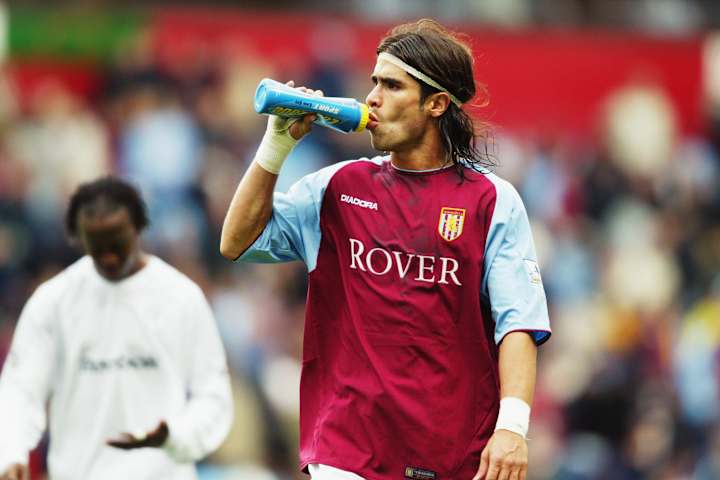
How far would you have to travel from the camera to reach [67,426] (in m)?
7.64

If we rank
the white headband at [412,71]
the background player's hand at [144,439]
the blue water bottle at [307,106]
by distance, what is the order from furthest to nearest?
the background player's hand at [144,439], the white headband at [412,71], the blue water bottle at [307,106]

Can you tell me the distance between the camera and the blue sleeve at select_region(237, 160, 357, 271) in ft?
20.6

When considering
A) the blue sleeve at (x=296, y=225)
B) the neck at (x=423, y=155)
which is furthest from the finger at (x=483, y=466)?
the neck at (x=423, y=155)

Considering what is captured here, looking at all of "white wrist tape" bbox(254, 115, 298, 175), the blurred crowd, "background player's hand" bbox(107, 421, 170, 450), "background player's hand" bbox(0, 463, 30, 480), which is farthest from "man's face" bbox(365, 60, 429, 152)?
the blurred crowd

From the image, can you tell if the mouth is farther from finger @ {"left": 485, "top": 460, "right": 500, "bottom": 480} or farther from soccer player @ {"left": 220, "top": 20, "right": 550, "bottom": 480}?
finger @ {"left": 485, "top": 460, "right": 500, "bottom": 480}

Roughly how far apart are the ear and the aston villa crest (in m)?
0.40

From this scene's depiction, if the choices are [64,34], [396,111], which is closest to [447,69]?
[396,111]

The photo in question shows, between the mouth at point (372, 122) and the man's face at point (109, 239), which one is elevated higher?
the mouth at point (372, 122)

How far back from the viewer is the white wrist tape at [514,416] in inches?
229

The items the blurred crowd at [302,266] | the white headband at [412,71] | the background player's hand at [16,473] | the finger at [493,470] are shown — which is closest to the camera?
the finger at [493,470]

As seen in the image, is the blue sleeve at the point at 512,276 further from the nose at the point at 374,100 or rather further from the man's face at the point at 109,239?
the man's face at the point at 109,239

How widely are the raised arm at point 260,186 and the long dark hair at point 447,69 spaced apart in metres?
0.44

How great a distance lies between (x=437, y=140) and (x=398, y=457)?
124 cm

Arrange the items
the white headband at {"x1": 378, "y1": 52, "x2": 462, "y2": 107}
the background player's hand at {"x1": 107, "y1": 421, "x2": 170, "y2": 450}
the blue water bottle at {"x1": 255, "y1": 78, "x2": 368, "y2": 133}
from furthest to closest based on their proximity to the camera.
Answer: the background player's hand at {"x1": 107, "y1": 421, "x2": 170, "y2": 450} < the white headband at {"x1": 378, "y1": 52, "x2": 462, "y2": 107} < the blue water bottle at {"x1": 255, "y1": 78, "x2": 368, "y2": 133}
